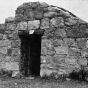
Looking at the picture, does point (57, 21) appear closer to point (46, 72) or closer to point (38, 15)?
point (38, 15)

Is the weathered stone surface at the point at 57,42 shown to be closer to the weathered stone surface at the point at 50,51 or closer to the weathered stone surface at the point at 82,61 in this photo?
the weathered stone surface at the point at 50,51

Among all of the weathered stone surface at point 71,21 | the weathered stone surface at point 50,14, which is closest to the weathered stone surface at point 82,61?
the weathered stone surface at point 71,21

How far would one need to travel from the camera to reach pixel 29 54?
717 cm

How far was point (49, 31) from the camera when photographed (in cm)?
627

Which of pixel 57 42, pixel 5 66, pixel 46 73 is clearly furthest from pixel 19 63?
pixel 57 42

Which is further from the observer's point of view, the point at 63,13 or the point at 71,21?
the point at 63,13

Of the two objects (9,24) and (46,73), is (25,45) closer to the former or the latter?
(9,24)

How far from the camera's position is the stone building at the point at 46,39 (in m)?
6.02

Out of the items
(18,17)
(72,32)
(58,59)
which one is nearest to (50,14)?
(72,32)

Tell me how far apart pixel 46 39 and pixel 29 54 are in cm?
125

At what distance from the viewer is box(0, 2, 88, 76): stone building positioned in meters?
6.02

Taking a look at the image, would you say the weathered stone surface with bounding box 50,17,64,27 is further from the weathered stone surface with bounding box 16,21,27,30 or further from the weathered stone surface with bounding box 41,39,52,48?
the weathered stone surface with bounding box 16,21,27,30

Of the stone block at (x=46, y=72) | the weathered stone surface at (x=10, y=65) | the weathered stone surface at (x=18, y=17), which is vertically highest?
the weathered stone surface at (x=18, y=17)

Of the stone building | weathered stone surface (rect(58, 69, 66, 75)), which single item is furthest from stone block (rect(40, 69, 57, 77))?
weathered stone surface (rect(58, 69, 66, 75))
